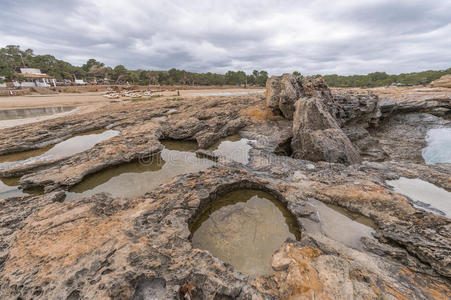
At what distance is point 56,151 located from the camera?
8.83 m

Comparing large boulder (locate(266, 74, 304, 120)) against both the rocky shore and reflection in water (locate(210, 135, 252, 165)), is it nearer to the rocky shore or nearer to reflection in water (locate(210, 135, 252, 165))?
the rocky shore

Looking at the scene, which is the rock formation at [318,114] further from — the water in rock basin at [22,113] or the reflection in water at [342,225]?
the water in rock basin at [22,113]

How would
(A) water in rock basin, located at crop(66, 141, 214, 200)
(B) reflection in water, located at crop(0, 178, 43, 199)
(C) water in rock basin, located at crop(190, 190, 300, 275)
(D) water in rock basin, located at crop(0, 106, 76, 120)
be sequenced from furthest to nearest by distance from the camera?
(D) water in rock basin, located at crop(0, 106, 76, 120)
(A) water in rock basin, located at crop(66, 141, 214, 200)
(B) reflection in water, located at crop(0, 178, 43, 199)
(C) water in rock basin, located at crop(190, 190, 300, 275)

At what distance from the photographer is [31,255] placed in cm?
312

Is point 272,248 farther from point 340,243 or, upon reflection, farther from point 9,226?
point 9,226

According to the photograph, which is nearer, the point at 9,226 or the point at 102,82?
the point at 9,226

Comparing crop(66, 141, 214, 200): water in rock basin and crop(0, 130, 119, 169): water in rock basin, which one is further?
crop(0, 130, 119, 169): water in rock basin

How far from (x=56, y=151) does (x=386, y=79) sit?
102 meters

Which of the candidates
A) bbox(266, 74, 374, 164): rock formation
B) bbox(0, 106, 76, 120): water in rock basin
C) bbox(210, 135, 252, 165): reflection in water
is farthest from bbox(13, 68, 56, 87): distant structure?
bbox(266, 74, 374, 164): rock formation

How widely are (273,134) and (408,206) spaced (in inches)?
300

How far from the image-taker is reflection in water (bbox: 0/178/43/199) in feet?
19.2

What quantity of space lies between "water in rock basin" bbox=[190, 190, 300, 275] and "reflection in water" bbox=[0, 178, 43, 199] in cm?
602

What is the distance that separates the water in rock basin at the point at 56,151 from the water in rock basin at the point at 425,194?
1362 centimetres

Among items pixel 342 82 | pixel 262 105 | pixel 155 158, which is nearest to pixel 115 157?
pixel 155 158
